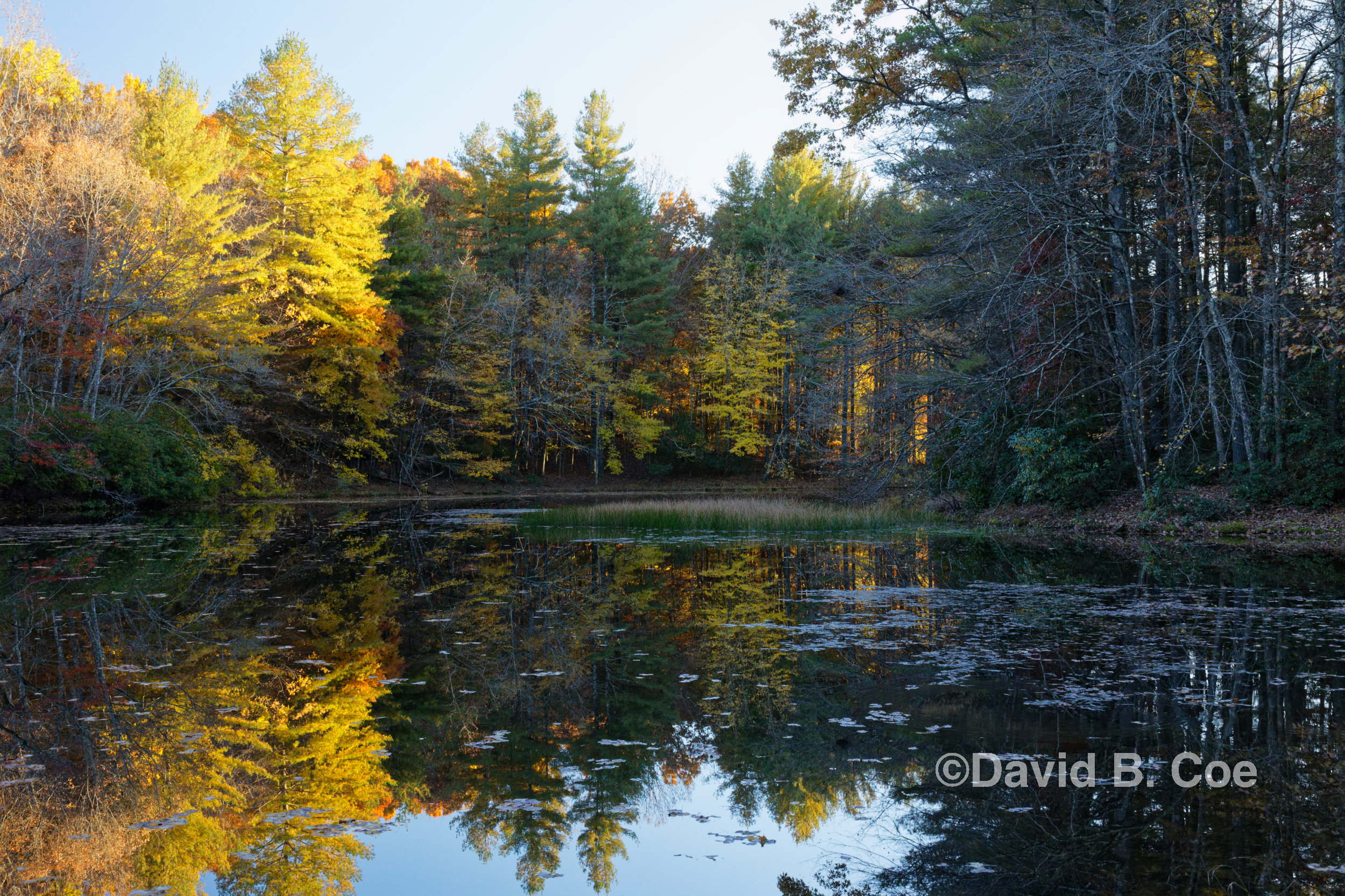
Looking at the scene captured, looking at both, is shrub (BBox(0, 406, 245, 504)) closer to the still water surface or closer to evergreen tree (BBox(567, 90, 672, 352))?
the still water surface

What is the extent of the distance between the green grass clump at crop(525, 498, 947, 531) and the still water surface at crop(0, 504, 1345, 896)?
24.6 ft

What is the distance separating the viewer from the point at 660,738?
420 centimetres

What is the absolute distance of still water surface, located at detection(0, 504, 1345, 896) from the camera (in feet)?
9.62

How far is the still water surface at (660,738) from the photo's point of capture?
2.93m

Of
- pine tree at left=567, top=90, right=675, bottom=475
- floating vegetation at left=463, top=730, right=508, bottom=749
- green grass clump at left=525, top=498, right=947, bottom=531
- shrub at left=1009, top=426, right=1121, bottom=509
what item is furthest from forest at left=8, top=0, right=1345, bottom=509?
floating vegetation at left=463, top=730, right=508, bottom=749

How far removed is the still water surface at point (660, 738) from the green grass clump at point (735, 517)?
749cm

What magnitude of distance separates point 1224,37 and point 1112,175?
296 centimetres

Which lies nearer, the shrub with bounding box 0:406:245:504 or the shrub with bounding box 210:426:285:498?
the shrub with bounding box 0:406:245:504

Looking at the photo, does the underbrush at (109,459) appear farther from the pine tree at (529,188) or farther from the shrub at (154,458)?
the pine tree at (529,188)

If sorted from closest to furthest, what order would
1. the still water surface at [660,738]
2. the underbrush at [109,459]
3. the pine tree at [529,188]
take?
1. the still water surface at [660,738]
2. the underbrush at [109,459]
3. the pine tree at [529,188]

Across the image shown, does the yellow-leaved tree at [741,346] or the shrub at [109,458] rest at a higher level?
the yellow-leaved tree at [741,346]

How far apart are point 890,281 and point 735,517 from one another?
21.4 feet

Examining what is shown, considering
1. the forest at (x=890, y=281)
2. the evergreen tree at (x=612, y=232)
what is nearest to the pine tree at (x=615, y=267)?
the evergreen tree at (x=612, y=232)

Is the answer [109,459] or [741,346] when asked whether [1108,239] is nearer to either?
[109,459]
